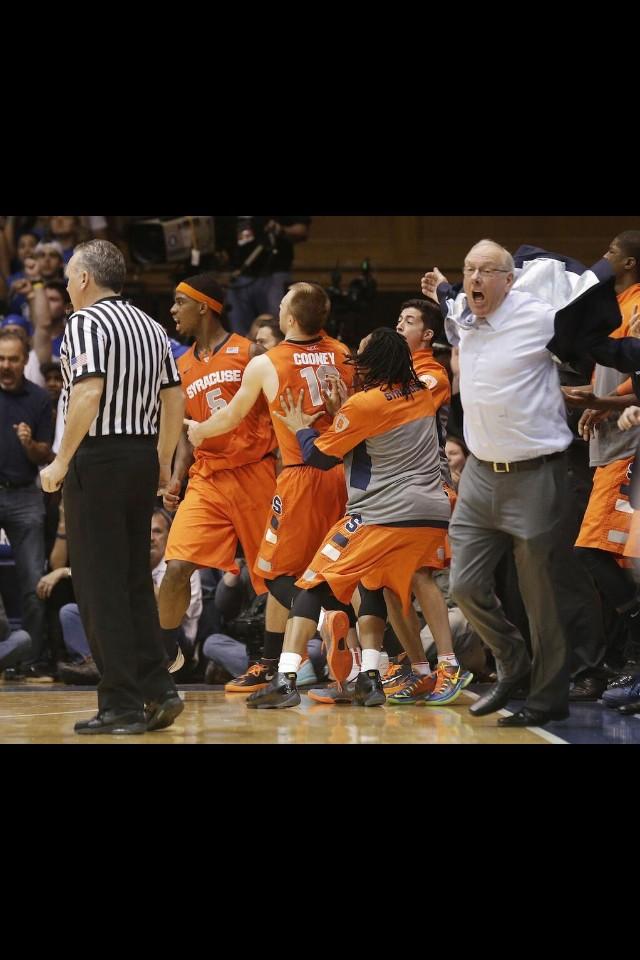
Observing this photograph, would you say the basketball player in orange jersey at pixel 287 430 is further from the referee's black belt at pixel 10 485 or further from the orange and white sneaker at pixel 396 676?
the referee's black belt at pixel 10 485

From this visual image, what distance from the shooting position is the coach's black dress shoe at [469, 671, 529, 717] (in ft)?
15.5

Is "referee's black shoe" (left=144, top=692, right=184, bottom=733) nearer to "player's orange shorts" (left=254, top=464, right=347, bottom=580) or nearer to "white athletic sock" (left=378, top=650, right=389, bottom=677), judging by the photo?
"player's orange shorts" (left=254, top=464, right=347, bottom=580)

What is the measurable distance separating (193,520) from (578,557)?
5.80 feet

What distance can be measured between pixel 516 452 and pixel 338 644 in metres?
1.46

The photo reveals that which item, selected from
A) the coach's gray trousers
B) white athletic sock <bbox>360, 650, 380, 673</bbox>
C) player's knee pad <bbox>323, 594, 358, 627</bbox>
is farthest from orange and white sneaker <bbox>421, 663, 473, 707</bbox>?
the coach's gray trousers

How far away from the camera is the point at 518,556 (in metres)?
→ 4.51

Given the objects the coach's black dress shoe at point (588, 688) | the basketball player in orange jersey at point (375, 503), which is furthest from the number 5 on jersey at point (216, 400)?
the coach's black dress shoe at point (588, 688)

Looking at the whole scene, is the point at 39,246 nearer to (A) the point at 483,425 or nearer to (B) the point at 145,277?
(B) the point at 145,277

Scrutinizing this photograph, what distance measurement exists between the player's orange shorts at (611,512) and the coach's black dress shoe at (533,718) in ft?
3.09

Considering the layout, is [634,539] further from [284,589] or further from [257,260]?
[257,260]

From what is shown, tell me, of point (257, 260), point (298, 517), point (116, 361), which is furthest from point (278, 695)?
point (257, 260)

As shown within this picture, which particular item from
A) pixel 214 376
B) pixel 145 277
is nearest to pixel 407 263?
pixel 145 277

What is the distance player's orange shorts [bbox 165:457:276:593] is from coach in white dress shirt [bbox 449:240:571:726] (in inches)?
63.6

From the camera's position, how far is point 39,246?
9.11 meters
